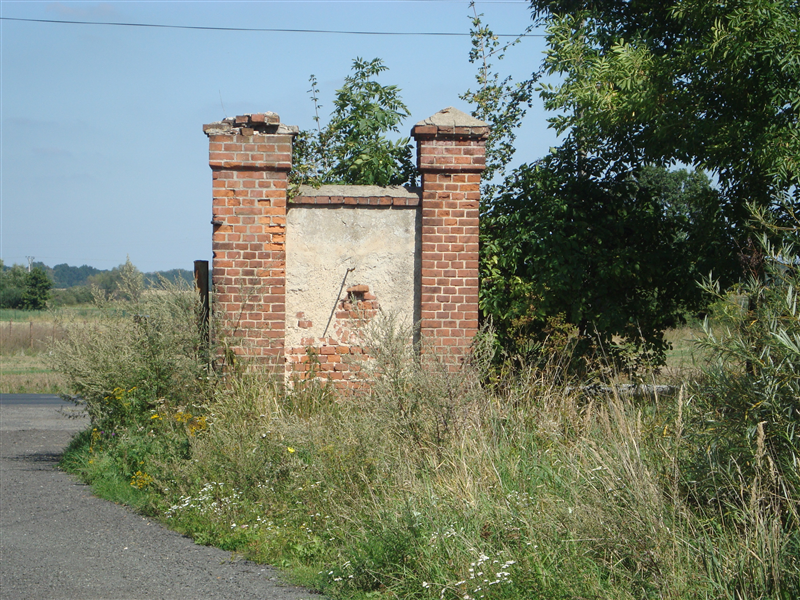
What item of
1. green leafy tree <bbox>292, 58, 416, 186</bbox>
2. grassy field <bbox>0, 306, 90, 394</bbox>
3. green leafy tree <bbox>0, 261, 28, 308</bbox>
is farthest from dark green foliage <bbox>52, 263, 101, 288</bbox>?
green leafy tree <bbox>292, 58, 416, 186</bbox>

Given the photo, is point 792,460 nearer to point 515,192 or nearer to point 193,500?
point 193,500

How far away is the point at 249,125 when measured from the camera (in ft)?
23.9

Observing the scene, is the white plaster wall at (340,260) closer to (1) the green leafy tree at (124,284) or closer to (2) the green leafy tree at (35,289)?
(1) the green leafy tree at (124,284)

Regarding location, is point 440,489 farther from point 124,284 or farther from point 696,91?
point 696,91

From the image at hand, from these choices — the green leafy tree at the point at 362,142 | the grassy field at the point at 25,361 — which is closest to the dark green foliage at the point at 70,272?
the grassy field at the point at 25,361

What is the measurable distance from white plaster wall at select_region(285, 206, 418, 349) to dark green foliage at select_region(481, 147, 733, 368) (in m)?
1.17

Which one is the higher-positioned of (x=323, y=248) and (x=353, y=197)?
(x=353, y=197)

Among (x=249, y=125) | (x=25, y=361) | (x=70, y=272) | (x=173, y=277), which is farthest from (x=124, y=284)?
(x=70, y=272)

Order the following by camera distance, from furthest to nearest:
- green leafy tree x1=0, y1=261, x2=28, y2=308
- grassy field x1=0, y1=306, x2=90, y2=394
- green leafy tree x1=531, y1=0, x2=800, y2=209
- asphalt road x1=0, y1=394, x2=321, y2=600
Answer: green leafy tree x1=0, y1=261, x2=28, y2=308
grassy field x1=0, y1=306, x2=90, y2=394
green leafy tree x1=531, y1=0, x2=800, y2=209
asphalt road x1=0, y1=394, x2=321, y2=600

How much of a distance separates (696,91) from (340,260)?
4.04m

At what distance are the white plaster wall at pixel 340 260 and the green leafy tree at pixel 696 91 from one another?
2.52 m

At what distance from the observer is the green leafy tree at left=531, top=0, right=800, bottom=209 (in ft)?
21.2

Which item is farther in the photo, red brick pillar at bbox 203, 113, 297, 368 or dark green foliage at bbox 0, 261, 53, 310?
dark green foliage at bbox 0, 261, 53, 310

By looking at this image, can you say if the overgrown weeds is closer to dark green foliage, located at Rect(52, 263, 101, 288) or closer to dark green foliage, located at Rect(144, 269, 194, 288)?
dark green foliage, located at Rect(144, 269, 194, 288)
